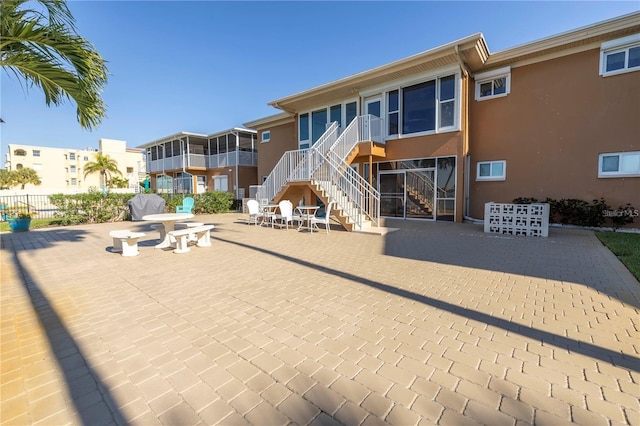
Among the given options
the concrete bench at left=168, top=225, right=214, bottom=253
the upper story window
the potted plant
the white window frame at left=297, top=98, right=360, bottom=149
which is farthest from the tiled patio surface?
the white window frame at left=297, top=98, right=360, bottom=149

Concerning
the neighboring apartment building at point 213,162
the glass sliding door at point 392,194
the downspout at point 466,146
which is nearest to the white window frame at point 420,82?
the downspout at point 466,146

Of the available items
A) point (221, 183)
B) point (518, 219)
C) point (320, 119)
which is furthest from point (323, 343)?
point (221, 183)

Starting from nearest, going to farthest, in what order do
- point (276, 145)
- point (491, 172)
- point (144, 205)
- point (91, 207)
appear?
point (491, 172)
point (91, 207)
point (144, 205)
point (276, 145)

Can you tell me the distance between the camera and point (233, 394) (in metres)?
2.14

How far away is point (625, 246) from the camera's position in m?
7.00

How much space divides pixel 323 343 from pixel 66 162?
79508 millimetres

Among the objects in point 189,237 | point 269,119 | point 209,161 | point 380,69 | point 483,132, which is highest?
point 380,69

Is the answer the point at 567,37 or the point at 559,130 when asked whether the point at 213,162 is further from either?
the point at 567,37

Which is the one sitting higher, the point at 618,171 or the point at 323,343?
the point at 618,171

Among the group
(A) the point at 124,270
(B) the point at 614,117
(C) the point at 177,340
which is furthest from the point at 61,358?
(B) the point at 614,117

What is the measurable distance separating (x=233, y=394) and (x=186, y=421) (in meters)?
0.35

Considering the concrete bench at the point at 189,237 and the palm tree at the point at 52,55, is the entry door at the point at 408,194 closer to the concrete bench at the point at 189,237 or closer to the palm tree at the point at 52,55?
the concrete bench at the point at 189,237

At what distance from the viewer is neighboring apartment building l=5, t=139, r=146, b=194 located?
54.8m

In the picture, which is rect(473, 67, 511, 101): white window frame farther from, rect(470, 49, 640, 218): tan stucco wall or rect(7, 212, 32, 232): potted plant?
rect(7, 212, 32, 232): potted plant
